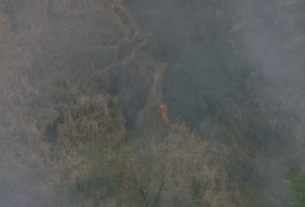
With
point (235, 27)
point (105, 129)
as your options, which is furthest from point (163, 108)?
point (235, 27)

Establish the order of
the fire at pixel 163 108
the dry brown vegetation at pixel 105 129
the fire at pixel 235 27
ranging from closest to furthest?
the dry brown vegetation at pixel 105 129
the fire at pixel 163 108
the fire at pixel 235 27

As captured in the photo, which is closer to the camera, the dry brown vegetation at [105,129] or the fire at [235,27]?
the dry brown vegetation at [105,129]

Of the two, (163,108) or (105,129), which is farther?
(163,108)

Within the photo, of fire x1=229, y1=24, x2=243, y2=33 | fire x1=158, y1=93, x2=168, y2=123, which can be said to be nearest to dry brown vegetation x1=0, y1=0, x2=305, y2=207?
fire x1=158, y1=93, x2=168, y2=123

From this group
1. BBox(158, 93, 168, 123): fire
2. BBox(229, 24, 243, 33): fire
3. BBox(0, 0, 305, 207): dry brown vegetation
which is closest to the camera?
BBox(0, 0, 305, 207): dry brown vegetation

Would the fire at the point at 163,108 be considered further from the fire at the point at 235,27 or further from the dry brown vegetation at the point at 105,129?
the fire at the point at 235,27

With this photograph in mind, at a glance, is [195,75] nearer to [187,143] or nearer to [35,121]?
[187,143]

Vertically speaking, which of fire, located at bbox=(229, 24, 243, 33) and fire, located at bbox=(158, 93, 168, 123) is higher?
fire, located at bbox=(229, 24, 243, 33)

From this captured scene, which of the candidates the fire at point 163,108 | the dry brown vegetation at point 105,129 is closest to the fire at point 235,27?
the dry brown vegetation at point 105,129

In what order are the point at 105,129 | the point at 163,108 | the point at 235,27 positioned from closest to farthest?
the point at 105,129
the point at 163,108
the point at 235,27

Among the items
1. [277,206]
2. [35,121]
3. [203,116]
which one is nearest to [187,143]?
[203,116]

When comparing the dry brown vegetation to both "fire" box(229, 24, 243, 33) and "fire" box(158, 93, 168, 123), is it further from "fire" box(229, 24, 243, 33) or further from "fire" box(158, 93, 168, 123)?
"fire" box(229, 24, 243, 33)

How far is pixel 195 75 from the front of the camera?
15.7m

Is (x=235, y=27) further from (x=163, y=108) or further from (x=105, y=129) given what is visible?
(x=105, y=129)
